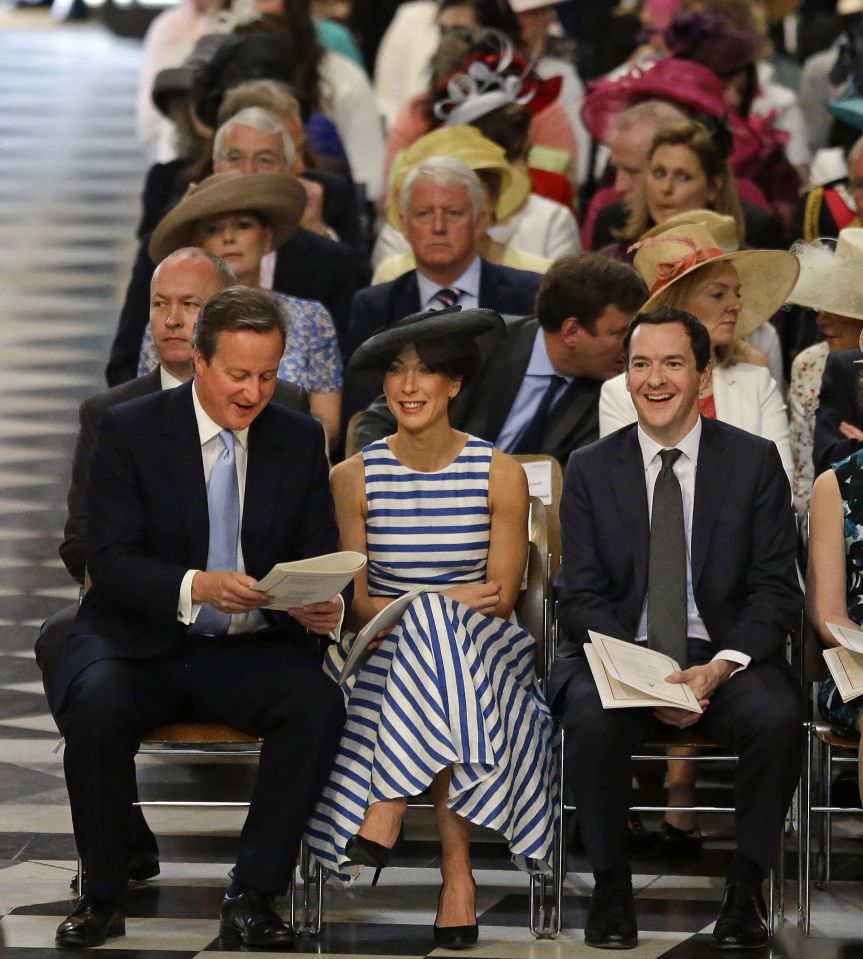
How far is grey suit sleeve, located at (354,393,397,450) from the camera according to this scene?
5.50m

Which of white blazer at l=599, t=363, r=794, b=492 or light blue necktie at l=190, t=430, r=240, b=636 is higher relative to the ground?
white blazer at l=599, t=363, r=794, b=492

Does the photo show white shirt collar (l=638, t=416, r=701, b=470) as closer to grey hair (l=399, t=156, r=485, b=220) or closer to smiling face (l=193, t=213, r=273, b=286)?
smiling face (l=193, t=213, r=273, b=286)

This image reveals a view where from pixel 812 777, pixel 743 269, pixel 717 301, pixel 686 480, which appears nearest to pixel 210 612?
pixel 686 480

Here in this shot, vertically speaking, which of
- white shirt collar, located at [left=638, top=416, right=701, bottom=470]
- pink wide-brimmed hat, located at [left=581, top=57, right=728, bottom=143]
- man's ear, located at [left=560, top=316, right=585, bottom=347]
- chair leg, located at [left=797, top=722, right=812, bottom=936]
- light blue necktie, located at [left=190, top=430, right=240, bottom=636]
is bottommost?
chair leg, located at [left=797, top=722, right=812, bottom=936]

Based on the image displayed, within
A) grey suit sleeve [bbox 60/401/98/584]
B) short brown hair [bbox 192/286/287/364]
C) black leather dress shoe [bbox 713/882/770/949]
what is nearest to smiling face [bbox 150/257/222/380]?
grey suit sleeve [bbox 60/401/98/584]

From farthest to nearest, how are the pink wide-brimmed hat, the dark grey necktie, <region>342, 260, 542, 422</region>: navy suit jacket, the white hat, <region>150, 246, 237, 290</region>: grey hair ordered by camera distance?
the white hat
the pink wide-brimmed hat
<region>342, 260, 542, 422</region>: navy suit jacket
<region>150, 246, 237, 290</region>: grey hair
the dark grey necktie

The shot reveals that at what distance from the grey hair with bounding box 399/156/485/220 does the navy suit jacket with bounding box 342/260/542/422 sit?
0.66 ft

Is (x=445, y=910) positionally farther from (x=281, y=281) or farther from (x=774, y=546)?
(x=281, y=281)

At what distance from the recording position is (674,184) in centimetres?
686

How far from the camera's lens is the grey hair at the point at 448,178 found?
6.48 metres

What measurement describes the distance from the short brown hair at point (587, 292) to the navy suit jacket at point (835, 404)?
0.56 metres

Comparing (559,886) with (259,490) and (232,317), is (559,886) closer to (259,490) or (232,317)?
(259,490)

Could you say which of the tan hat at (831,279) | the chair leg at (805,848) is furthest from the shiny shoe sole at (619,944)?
the tan hat at (831,279)

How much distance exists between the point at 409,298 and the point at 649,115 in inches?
66.3
